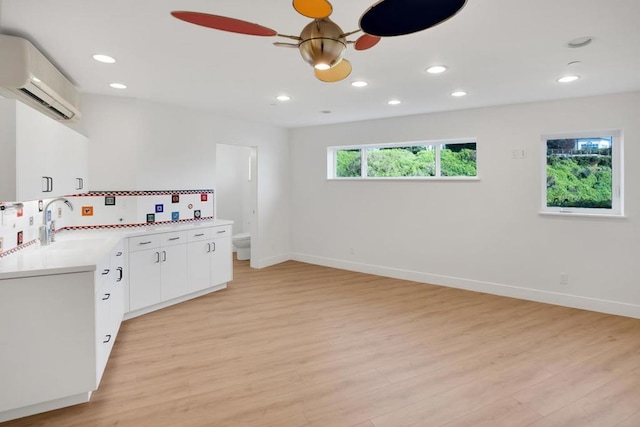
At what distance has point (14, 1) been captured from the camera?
1.90 metres

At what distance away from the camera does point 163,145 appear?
4.37 metres

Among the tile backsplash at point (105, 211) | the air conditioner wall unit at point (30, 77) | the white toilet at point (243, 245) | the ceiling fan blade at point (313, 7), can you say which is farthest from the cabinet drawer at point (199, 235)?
the ceiling fan blade at point (313, 7)

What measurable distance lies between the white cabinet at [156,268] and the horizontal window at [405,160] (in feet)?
9.68

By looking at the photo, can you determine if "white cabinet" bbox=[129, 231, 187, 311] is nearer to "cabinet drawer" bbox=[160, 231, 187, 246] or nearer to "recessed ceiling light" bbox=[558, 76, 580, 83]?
"cabinet drawer" bbox=[160, 231, 187, 246]

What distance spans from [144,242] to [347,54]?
281cm

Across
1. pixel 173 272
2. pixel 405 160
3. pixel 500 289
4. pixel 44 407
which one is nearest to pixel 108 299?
pixel 44 407

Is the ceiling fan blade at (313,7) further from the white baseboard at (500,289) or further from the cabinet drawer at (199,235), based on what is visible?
the white baseboard at (500,289)

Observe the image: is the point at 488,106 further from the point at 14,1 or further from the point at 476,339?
the point at 14,1

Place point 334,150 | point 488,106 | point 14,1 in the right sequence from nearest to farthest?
point 14,1 → point 488,106 → point 334,150

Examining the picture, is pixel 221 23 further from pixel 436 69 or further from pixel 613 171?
pixel 613 171

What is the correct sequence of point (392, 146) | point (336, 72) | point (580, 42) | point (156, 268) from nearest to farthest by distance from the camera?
point (336, 72) → point (580, 42) → point (156, 268) → point (392, 146)

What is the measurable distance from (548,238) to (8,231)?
5312 millimetres

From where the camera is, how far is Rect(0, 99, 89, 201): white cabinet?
80.4 inches

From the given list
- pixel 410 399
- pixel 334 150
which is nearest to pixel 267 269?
pixel 334 150
